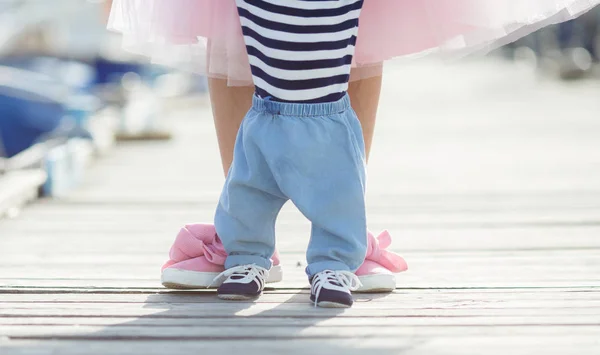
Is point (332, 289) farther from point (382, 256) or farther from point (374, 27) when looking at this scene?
point (374, 27)

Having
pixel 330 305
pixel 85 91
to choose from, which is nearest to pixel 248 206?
pixel 330 305

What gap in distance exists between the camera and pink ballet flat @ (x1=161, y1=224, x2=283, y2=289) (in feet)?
Result: 5.59

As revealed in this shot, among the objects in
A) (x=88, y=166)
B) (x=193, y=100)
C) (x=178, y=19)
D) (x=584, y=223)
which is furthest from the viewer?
(x=193, y=100)

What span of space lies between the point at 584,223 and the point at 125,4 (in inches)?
57.8

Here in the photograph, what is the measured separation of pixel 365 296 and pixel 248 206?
10.5 inches

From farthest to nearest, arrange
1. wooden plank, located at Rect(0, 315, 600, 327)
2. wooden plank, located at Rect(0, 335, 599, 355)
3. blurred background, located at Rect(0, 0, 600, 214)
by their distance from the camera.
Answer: blurred background, located at Rect(0, 0, 600, 214)
wooden plank, located at Rect(0, 315, 600, 327)
wooden plank, located at Rect(0, 335, 599, 355)

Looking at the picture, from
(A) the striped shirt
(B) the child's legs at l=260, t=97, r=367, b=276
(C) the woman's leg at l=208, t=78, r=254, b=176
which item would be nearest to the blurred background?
(C) the woman's leg at l=208, t=78, r=254, b=176

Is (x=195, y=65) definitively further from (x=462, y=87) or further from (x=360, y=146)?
(x=462, y=87)

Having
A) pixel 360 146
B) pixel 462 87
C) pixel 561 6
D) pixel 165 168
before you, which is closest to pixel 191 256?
pixel 360 146

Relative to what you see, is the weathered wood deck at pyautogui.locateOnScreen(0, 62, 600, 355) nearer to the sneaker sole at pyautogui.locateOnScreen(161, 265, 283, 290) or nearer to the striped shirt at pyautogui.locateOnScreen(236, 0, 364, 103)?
the sneaker sole at pyautogui.locateOnScreen(161, 265, 283, 290)

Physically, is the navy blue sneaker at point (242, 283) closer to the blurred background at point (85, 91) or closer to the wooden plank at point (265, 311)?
the wooden plank at point (265, 311)

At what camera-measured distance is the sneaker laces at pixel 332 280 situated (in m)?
1.59

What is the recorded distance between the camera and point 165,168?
3.99 meters

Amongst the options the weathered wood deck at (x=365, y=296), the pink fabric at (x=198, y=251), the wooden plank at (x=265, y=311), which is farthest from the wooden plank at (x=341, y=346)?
the pink fabric at (x=198, y=251)
